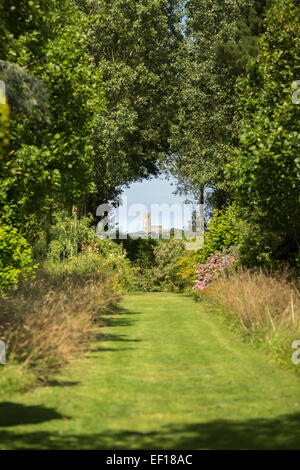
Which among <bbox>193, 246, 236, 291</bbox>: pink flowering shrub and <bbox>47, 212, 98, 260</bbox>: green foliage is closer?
<bbox>193, 246, 236, 291</bbox>: pink flowering shrub

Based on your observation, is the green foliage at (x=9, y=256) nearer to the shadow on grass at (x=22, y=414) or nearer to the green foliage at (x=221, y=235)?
the shadow on grass at (x=22, y=414)

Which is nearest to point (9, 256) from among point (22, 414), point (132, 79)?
point (22, 414)

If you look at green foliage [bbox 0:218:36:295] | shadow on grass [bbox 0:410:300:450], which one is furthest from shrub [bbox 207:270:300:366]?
green foliage [bbox 0:218:36:295]

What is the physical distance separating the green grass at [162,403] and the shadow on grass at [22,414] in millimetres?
12

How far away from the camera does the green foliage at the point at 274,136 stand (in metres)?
14.8

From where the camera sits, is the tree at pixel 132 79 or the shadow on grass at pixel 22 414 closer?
the shadow on grass at pixel 22 414

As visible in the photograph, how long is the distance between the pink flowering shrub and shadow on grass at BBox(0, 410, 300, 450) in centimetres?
1448

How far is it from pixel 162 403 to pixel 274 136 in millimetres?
8364

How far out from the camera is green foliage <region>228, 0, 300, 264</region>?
14.8 m

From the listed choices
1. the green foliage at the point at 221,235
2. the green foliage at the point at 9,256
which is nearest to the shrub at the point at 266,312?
the green foliage at the point at 9,256

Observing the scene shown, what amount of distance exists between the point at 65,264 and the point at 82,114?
1075 cm

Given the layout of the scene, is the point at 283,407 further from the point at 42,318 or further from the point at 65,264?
the point at 65,264

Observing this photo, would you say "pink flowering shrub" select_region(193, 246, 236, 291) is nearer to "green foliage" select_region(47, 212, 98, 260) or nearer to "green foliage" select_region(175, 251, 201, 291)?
"green foliage" select_region(175, 251, 201, 291)

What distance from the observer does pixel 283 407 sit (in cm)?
812
